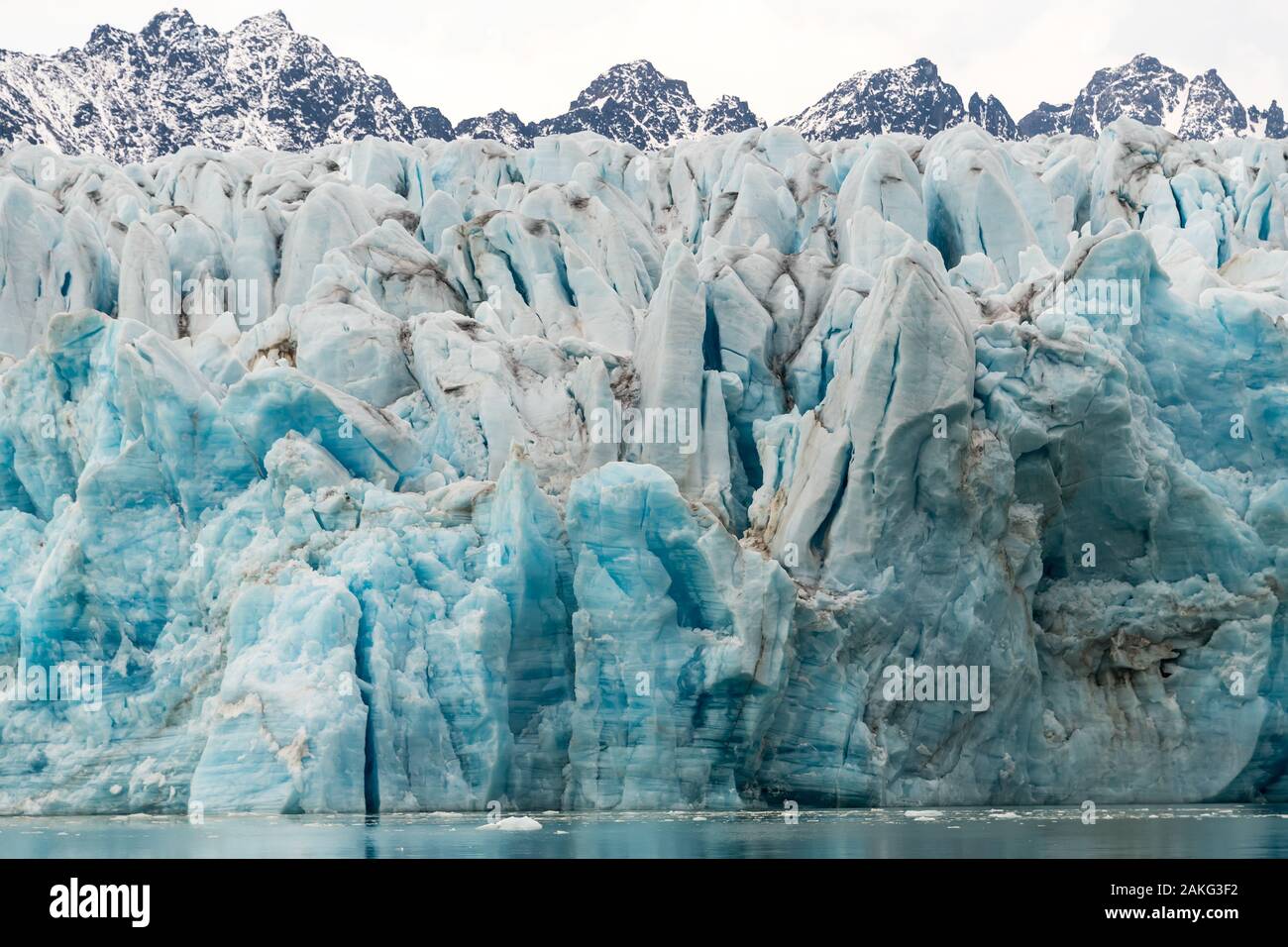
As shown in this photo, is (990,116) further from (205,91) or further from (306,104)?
(205,91)

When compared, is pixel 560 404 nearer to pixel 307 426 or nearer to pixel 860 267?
pixel 307 426

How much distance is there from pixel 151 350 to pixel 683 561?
25.7ft

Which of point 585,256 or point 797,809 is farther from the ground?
point 585,256

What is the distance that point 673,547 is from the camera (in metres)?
22.3

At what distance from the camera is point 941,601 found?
914 inches

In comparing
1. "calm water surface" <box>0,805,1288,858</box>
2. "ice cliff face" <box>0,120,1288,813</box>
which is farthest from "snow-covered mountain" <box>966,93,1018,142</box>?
"calm water surface" <box>0,805,1288,858</box>
